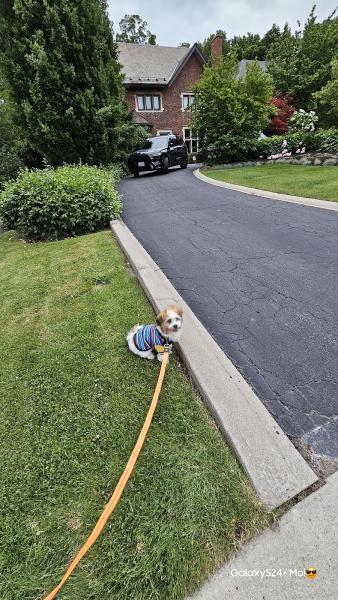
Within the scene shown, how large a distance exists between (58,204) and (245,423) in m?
5.93

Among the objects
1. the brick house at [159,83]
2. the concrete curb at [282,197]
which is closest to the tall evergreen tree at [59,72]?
the concrete curb at [282,197]

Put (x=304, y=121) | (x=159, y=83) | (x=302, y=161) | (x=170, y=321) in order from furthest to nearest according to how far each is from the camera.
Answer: (x=159, y=83)
(x=304, y=121)
(x=302, y=161)
(x=170, y=321)

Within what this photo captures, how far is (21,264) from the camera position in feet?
17.9

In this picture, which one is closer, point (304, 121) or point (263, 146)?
point (263, 146)

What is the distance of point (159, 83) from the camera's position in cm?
2580

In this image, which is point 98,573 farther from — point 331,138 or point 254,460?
point 331,138

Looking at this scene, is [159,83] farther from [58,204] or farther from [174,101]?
[58,204]

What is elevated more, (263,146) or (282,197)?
(263,146)

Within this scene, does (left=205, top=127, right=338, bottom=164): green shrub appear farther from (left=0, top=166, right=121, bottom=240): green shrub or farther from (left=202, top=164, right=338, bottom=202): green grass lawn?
(left=0, top=166, right=121, bottom=240): green shrub

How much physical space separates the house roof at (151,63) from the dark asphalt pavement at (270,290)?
2397cm

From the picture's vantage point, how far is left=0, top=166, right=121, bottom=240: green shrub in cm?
646

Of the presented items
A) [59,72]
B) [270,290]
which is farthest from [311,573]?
[59,72]

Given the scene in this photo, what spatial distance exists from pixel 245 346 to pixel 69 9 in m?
11.8

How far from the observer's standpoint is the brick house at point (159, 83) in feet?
84.4
